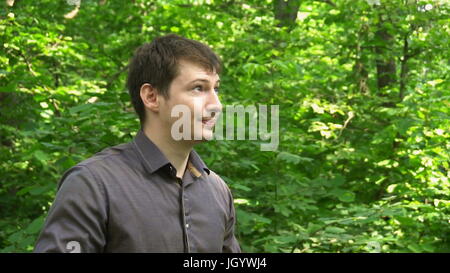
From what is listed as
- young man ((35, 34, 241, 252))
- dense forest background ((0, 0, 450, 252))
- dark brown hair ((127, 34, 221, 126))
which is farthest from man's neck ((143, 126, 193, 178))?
dense forest background ((0, 0, 450, 252))

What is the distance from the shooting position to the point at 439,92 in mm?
4824

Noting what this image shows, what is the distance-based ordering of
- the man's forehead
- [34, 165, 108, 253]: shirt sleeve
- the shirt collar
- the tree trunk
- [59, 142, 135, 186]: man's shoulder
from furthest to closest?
the tree trunk
the man's forehead
the shirt collar
[59, 142, 135, 186]: man's shoulder
[34, 165, 108, 253]: shirt sleeve

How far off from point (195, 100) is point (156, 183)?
30 cm

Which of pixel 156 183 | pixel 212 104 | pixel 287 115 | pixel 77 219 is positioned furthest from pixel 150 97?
pixel 287 115

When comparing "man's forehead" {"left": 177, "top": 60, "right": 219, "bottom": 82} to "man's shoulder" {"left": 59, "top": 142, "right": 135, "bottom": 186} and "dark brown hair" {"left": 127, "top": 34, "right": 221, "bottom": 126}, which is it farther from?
"man's shoulder" {"left": 59, "top": 142, "right": 135, "bottom": 186}

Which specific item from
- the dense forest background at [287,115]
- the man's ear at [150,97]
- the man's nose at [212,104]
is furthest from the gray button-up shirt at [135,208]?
the dense forest background at [287,115]

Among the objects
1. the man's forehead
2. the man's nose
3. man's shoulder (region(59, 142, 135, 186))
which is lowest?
man's shoulder (region(59, 142, 135, 186))

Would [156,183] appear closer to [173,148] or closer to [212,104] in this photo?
[173,148]

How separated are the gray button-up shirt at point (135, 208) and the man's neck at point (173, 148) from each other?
3 cm

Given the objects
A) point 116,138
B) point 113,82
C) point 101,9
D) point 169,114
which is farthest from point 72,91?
point 169,114

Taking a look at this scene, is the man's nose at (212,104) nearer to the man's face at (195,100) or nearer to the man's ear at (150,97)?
the man's face at (195,100)

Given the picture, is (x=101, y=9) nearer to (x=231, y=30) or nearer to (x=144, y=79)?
(x=231, y=30)

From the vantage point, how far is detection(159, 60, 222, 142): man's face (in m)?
1.82

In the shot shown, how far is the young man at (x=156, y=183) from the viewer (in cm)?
152
